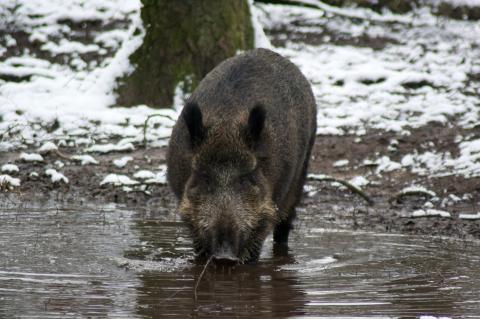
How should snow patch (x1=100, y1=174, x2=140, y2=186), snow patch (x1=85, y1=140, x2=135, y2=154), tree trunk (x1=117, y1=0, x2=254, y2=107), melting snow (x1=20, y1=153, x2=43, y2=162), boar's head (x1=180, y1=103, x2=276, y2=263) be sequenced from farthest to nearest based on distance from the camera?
tree trunk (x1=117, y1=0, x2=254, y2=107), snow patch (x1=85, y1=140, x2=135, y2=154), melting snow (x1=20, y1=153, x2=43, y2=162), snow patch (x1=100, y1=174, x2=140, y2=186), boar's head (x1=180, y1=103, x2=276, y2=263)

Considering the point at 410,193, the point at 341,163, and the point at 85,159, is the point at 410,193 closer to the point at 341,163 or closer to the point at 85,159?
the point at 341,163

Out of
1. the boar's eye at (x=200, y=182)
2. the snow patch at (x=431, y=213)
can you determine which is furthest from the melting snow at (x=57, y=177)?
the boar's eye at (x=200, y=182)

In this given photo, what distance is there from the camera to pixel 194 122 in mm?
6523

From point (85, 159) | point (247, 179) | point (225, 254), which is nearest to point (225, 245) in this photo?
point (225, 254)

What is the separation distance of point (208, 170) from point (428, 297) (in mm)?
1784

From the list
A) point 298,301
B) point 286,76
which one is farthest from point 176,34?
point 298,301

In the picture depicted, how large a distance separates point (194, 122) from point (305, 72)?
8189mm

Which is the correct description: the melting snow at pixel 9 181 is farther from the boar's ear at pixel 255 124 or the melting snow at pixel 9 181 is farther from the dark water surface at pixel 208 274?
the boar's ear at pixel 255 124

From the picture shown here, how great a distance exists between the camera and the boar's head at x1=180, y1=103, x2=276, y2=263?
6.16 metres

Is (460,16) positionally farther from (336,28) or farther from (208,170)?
(208,170)

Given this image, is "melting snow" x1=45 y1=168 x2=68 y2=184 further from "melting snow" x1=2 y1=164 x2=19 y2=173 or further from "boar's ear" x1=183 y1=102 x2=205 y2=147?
"boar's ear" x1=183 y1=102 x2=205 y2=147

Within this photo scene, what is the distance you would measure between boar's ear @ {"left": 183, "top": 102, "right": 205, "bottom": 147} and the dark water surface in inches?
36.3

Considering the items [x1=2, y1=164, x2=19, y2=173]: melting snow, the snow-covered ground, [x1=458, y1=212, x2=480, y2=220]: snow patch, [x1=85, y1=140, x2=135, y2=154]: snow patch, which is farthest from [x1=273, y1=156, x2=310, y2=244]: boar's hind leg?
[x1=2, y1=164, x2=19, y2=173]: melting snow

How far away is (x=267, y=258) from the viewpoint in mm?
7355
